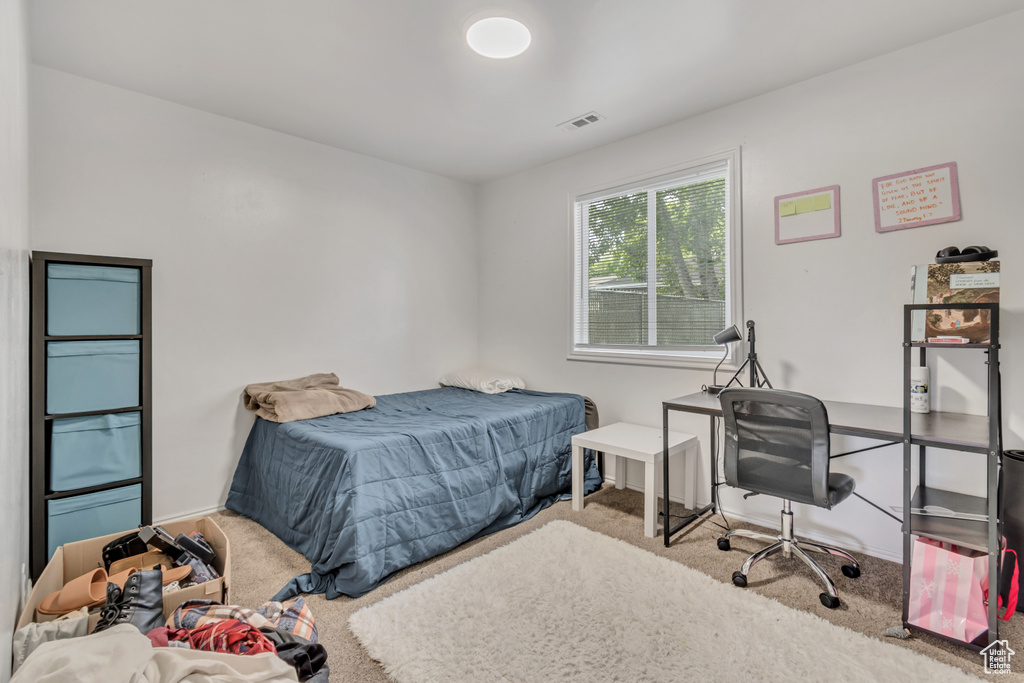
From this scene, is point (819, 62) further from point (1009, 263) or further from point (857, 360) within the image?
point (857, 360)

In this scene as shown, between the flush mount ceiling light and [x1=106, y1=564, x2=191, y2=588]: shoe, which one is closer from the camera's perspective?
[x1=106, y1=564, x2=191, y2=588]: shoe

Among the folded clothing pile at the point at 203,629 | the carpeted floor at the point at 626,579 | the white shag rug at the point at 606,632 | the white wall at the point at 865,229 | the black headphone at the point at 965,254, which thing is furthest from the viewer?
the white wall at the point at 865,229

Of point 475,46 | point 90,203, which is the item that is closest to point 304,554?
point 90,203

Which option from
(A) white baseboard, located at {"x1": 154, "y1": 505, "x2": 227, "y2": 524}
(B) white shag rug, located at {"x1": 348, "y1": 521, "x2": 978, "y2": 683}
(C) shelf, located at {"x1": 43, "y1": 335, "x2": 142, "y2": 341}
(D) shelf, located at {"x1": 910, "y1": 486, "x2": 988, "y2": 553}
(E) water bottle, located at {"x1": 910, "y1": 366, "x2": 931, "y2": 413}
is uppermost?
(C) shelf, located at {"x1": 43, "y1": 335, "x2": 142, "y2": 341}

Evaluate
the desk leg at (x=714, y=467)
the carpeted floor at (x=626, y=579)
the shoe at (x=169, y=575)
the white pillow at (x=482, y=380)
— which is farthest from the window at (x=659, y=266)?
the shoe at (x=169, y=575)

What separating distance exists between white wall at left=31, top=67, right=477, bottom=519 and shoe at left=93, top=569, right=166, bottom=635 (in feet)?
4.80

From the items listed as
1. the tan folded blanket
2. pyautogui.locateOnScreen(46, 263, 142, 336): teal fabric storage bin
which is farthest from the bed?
pyautogui.locateOnScreen(46, 263, 142, 336): teal fabric storage bin

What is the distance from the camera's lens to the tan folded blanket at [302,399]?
2852 mm

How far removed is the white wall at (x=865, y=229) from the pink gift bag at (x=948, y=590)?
0.65m

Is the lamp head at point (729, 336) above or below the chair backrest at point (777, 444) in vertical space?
above

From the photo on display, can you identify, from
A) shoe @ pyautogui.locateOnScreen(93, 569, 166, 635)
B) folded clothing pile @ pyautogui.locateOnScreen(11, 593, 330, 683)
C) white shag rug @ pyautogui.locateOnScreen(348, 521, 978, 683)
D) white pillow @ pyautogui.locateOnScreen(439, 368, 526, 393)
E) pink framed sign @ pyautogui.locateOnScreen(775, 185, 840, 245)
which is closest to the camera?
folded clothing pile @ pyautogui.locateOnScreen(11, 593, 330, 683)

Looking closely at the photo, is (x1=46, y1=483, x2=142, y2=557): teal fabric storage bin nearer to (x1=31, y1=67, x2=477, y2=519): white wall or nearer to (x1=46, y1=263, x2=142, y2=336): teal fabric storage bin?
(x1=31, y1=67, x2=477, y2=519): white wall

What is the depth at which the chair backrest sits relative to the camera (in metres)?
1.98
